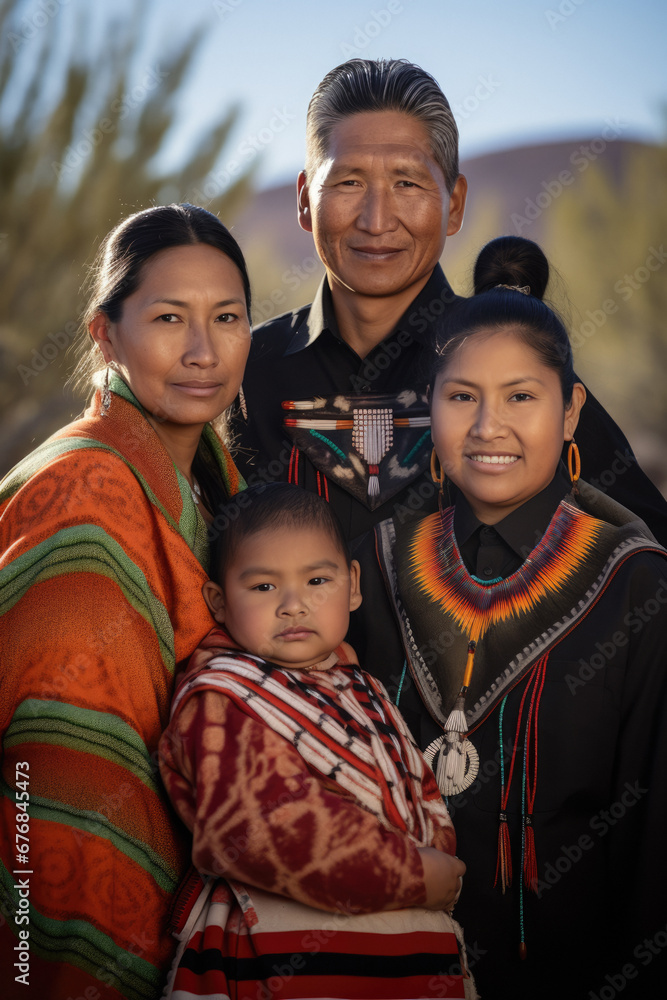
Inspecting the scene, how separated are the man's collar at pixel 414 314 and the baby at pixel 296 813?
1.25 m

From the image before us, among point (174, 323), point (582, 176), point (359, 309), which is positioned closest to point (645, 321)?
point (582, 176)

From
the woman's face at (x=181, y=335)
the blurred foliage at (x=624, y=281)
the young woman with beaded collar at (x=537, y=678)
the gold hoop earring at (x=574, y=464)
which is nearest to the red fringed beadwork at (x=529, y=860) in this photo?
the young woman with beaded collar at (x=537, y=678)

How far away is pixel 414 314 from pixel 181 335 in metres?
1.11

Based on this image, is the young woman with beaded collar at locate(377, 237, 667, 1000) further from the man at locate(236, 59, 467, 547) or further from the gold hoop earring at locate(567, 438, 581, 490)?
the man at locate(236, 59, 467, 547)

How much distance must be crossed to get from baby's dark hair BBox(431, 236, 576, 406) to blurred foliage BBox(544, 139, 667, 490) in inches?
392

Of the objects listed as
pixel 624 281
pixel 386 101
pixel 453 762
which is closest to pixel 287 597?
pixel 453 762

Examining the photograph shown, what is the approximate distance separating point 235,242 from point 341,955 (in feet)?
5.67

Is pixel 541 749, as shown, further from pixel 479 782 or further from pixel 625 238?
pixel 625 238

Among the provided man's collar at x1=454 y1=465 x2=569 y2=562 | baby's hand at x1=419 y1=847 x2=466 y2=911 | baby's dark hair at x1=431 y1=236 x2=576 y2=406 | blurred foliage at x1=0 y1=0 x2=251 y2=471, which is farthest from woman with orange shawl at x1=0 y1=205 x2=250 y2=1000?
blurred foliage at x1=0 y1=0 x2=251 y2=471

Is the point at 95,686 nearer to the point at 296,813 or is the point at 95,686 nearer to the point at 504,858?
the point at 296,813

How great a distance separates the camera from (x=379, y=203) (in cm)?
298

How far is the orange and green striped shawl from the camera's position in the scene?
1.89 meters

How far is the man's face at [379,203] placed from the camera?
2.99m

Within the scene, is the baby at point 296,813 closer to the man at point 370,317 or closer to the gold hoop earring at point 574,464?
the gold hoop earring at point 574,464
